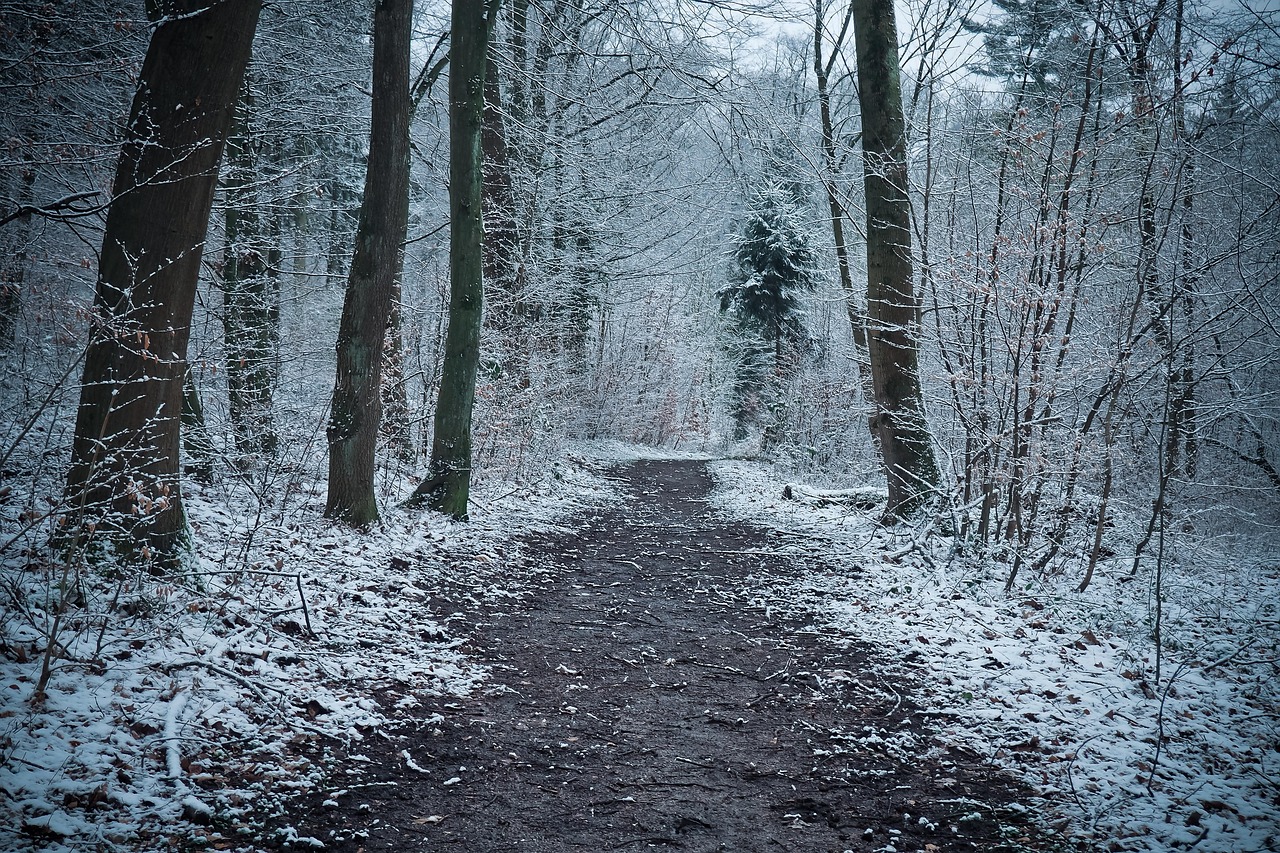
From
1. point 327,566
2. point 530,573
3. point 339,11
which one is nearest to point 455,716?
point 327,566

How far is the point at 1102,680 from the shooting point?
4113 mm

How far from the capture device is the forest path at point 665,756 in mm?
2838

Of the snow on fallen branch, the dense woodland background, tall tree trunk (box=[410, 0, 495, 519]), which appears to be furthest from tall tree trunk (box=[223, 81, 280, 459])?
the snow on fallen branch

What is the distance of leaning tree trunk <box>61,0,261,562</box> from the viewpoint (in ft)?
12.5

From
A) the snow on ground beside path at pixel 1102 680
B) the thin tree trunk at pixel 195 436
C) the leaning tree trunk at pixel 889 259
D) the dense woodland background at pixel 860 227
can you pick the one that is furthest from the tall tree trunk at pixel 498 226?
the snow on ground beside path at pixel 1102 680

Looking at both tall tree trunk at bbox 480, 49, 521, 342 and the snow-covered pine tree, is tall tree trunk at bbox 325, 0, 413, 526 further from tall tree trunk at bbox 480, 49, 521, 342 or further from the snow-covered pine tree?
the snow-covered pine tree

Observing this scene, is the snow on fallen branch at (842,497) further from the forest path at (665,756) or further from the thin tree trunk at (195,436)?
the thin tree trunk at (195,436)

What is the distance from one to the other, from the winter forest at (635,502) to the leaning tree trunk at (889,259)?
5 centimetres

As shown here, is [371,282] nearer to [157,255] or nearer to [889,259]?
[157,255]

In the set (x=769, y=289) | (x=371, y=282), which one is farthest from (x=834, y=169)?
(x=769, y=289)

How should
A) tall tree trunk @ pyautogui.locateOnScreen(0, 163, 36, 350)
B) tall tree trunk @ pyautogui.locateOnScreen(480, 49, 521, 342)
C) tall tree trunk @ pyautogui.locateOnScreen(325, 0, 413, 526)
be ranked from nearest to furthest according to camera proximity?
tall tree trunk @ pyautogui.locateOnScreen(0, 163, 36, 350)
tall tree trunk @ pyautogui.locateOnScreen(325, 0, 413, 526)
tall tree trunk @ pyautogui.locateOnScreen(480, 49, 521, 342)

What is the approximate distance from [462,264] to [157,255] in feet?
13.7

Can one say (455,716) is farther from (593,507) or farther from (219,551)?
(593,507)

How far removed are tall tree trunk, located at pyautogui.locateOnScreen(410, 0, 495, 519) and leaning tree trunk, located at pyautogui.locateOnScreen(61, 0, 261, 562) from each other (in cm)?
375
